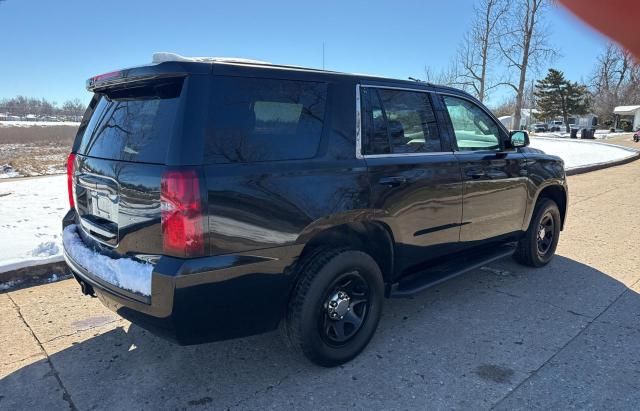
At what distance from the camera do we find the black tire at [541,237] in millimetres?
4949

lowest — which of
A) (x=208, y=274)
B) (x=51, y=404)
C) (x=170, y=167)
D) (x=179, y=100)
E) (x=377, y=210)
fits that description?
(x=51, y=404)

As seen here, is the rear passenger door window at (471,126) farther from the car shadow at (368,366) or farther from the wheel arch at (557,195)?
the car shadow at (368,366)

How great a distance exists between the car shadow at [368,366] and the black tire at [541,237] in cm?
89

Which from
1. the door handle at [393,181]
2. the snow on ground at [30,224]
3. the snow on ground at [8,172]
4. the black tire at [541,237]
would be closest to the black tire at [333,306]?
the door handle at [393,181]

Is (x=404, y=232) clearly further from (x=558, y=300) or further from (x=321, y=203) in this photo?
(x=558, y=300)

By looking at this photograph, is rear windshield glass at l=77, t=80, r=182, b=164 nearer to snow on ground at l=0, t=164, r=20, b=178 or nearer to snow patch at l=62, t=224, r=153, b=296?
snow patch at l=62, t=224, r=153, b=296

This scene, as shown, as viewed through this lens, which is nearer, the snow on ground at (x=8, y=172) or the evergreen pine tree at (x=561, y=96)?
the snow on ground at (x=8, y=172)

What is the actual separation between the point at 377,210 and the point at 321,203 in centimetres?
50

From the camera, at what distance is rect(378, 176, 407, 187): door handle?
3.23 meters

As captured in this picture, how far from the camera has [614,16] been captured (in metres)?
0.89

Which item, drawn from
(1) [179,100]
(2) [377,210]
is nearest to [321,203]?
(2) [377,210]

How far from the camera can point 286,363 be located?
319 cm

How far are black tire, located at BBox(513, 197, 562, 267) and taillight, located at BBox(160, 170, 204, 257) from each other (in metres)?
3.70

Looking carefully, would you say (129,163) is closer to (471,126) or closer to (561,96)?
(471,126)
